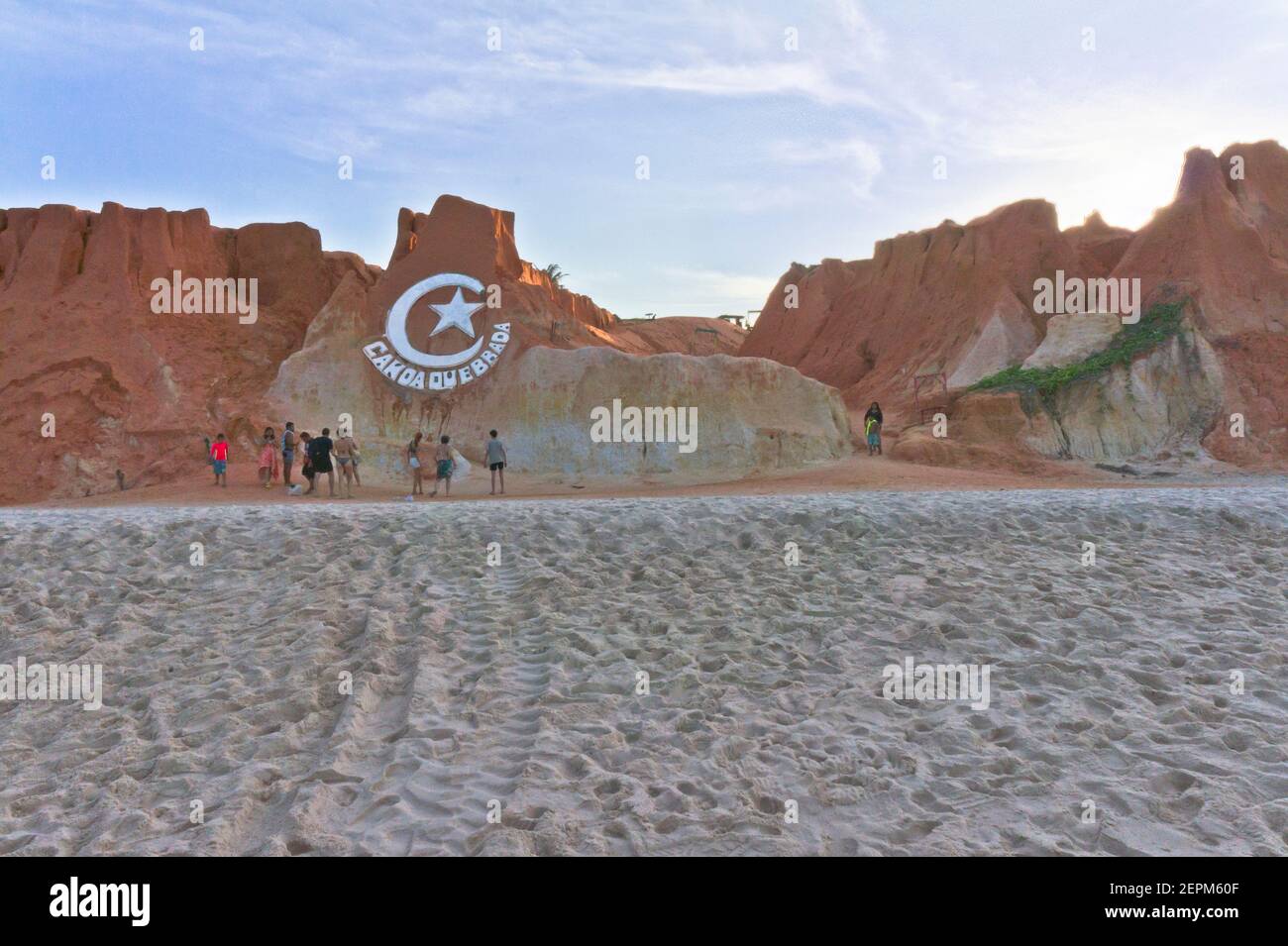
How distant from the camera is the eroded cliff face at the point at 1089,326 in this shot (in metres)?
23.4

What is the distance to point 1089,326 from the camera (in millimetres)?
25688

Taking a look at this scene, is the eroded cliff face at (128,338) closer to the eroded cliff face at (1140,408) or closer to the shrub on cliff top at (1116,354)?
the shrub on cliff top at (1116,354)

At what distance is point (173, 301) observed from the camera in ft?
89.9

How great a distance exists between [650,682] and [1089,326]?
80.0 ft

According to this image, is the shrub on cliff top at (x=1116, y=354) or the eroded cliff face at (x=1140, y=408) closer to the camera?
the eroded cliff face at (x=1140, y=408)

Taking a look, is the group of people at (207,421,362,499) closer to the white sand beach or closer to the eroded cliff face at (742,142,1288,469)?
the white sand beach

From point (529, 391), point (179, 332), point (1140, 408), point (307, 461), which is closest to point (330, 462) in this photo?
point (307, 461)

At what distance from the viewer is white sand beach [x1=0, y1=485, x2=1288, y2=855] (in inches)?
164

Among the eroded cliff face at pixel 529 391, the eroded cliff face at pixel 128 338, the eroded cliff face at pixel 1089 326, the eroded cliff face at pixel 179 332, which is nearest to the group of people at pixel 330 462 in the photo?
the eroded cliff face at pixel 529 391

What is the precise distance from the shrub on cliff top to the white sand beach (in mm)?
15941

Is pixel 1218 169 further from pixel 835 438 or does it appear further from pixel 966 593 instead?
pixel 966 593

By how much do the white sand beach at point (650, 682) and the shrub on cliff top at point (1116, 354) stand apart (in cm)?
1594
